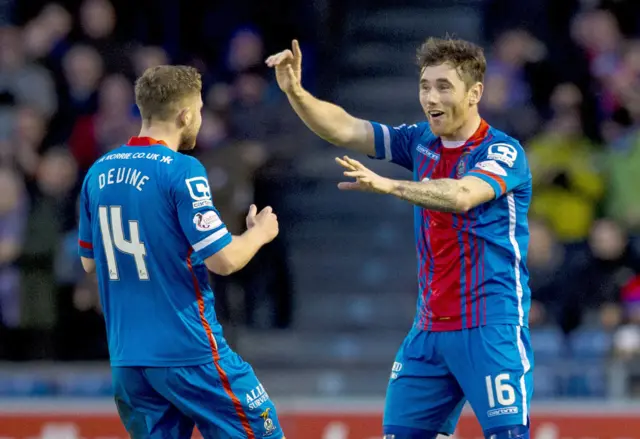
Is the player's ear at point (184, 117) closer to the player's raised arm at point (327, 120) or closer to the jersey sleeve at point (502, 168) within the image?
the player's raised arm at point (327, 120)

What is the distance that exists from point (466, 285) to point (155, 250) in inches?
54.8

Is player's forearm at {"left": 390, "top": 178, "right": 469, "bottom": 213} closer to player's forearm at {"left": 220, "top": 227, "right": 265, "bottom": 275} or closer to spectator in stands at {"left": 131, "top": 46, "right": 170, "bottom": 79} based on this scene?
player's forearm at {"left": 220, "top": 227, "right": 265, "bottom": 275}

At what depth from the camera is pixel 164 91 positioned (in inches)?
209

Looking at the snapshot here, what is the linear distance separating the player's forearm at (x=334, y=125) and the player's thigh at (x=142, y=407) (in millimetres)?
1559

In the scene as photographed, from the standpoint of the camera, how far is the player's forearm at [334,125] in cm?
621

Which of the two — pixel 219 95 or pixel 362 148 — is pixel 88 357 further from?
pixel 362 148

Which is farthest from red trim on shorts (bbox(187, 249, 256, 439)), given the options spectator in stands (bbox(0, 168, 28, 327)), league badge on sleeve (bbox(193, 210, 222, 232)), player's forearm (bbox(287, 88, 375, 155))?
spectator in stands (bbox(0, 168, 28, 327))

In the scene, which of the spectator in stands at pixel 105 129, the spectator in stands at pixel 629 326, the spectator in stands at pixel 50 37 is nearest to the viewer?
the spectator in stands at pixel 629 326

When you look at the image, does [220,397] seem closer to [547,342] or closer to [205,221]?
[205,221]

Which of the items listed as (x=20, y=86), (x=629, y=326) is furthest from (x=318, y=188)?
(x=629, y=326)

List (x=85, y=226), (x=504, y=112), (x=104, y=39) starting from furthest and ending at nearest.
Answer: (x=104, y=39)
(x=504, y=112)
(x=85, y=226)

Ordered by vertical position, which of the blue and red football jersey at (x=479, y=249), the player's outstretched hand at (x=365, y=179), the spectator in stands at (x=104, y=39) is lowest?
the blue and red football jersey at (x=479, y=249)

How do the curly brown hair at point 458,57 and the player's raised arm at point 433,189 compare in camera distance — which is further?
the curly brown hair at point 458,57

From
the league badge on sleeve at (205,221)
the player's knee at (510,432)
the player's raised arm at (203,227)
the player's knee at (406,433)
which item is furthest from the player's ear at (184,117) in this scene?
the player's knee at (510,432)
